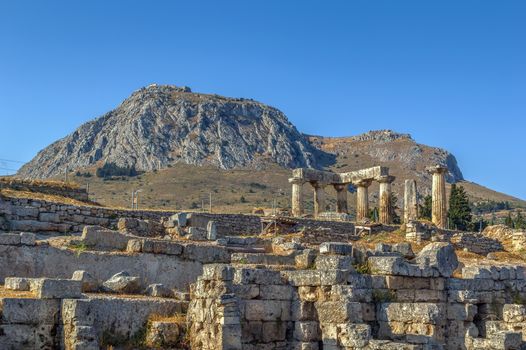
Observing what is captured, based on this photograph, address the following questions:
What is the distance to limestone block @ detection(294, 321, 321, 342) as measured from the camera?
1430cm

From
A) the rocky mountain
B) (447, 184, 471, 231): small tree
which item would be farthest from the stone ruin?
the rocky mountain

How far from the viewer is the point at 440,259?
1686 centimetres

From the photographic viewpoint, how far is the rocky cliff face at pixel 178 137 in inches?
5064

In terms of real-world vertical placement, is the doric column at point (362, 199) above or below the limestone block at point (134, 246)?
above

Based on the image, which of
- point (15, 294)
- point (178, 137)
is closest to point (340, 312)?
point (15, 294)

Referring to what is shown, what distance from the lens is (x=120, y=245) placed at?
18.0 meters

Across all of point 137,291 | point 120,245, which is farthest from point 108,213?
point 137,291

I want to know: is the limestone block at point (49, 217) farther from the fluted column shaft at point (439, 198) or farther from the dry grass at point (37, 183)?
the fluted column shaft at point (439, 198)

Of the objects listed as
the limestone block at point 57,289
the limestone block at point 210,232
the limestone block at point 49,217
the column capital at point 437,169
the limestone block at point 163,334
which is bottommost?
the limestone block at point 163,334

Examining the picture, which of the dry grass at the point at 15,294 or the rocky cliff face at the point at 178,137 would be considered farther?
the rocky cliff face at the point at 178,137

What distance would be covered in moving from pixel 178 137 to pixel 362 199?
8805 cm

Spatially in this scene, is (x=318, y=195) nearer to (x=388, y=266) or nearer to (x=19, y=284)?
(x=388, y=266)

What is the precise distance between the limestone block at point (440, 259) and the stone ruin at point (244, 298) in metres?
0.03

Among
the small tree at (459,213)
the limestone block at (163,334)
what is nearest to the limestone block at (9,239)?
the limestone block at (163,334)
